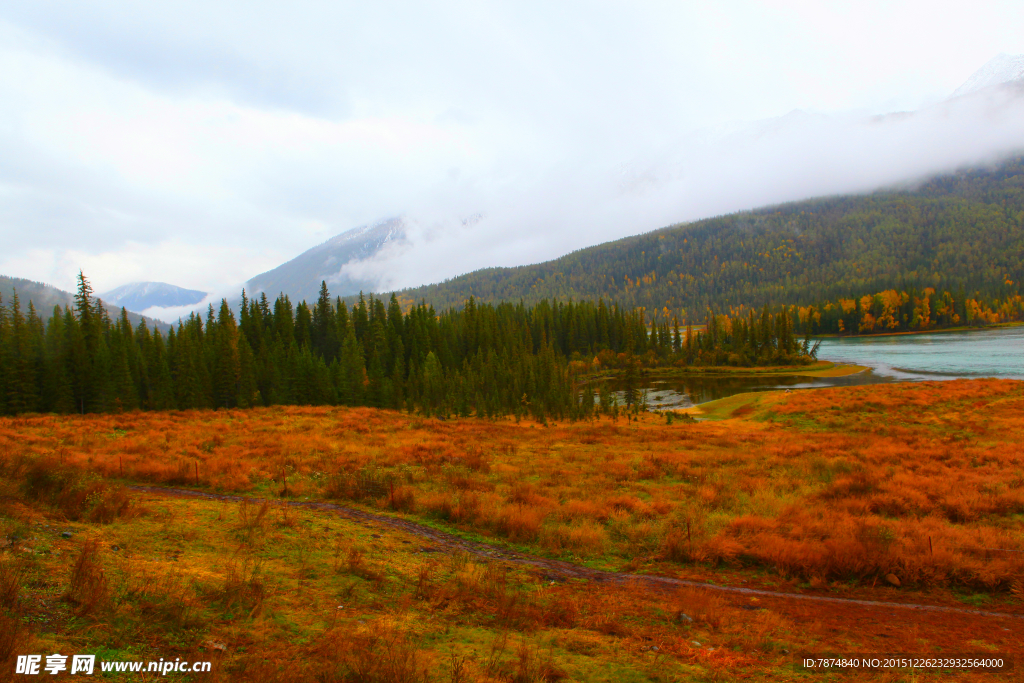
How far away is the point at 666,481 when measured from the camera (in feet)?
61.2

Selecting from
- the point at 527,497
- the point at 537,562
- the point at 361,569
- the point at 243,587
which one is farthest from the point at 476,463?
the point at 243,587

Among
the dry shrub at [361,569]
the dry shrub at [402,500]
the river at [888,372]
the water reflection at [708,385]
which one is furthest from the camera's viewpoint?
the water reflection at [708,385]

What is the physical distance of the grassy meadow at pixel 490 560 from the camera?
555 cm

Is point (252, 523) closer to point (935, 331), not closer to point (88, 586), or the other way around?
point (88, 586)

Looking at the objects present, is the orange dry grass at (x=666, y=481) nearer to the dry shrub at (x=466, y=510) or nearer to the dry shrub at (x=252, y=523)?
the dry shrub at (x=466, y=510)

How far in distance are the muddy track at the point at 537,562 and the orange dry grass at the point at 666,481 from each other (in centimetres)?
85

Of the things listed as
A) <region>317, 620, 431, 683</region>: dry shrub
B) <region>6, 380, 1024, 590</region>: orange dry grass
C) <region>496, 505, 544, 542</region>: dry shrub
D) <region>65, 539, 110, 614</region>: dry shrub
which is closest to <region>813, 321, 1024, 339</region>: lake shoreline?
<region>6, 380, 1024, 590</region>: orange dry grass

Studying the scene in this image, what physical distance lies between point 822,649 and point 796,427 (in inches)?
1366

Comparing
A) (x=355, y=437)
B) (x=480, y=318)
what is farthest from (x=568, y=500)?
(x=480, y=318)

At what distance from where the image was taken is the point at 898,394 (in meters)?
44.6

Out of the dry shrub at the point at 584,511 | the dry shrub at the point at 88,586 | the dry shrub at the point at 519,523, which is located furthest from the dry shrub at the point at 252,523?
the dry shrub at the point at 584,511

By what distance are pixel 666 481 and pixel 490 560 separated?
10936 millimetres

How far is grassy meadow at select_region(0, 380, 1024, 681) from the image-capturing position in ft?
18.2

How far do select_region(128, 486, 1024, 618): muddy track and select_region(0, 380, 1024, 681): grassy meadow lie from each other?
254mm
